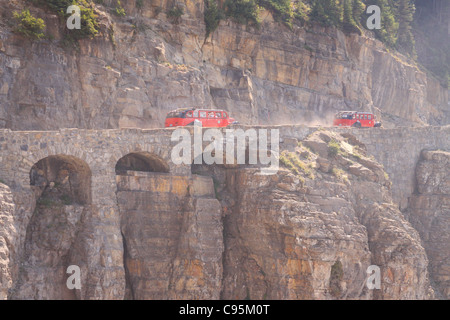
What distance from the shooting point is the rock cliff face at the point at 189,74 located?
3059cm

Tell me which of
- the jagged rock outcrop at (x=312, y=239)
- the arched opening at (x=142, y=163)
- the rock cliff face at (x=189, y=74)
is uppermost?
the rock cliff face at (x=189, y=74)

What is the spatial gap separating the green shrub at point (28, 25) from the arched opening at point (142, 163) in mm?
7992

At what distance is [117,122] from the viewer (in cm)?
3391

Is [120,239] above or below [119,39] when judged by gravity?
below

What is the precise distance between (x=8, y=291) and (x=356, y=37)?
37.7m

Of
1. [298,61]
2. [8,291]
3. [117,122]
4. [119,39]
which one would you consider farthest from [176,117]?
[298,61]

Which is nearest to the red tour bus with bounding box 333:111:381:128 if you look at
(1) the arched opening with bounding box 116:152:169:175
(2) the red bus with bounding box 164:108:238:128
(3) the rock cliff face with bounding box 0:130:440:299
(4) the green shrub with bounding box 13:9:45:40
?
(3) the rock cliff face with bounding box 0:130:440:299

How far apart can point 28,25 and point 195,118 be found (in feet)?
32.1

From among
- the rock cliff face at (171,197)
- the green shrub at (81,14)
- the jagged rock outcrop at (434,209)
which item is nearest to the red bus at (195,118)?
the rock cliff face at (171,197)

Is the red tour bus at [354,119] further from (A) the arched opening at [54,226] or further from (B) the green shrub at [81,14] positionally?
(A) the arched opening at [54,226]
